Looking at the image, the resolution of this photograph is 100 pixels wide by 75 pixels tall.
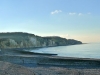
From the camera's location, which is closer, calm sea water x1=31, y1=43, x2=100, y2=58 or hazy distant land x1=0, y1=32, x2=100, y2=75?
hazy distant land x1=0, y1=32, x2=100, y2=75

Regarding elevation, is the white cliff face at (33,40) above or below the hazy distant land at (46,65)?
above

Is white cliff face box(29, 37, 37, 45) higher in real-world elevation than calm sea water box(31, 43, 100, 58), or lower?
higher

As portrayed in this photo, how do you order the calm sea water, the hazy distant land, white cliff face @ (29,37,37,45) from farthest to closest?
white cliff face @ (29,37,37,45) → the calm sea water → the hazy distant land

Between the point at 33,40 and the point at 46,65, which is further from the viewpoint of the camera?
the point at 33,40

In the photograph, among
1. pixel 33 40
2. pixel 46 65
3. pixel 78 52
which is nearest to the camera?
pixel 46 65

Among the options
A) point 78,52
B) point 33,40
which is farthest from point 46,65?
Result: point 33,40

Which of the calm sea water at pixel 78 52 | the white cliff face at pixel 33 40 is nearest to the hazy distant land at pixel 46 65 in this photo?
the calm sea water at pixel 78 52

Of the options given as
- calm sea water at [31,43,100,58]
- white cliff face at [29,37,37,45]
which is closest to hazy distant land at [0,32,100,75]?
calm sea water at [31,43,100,58]

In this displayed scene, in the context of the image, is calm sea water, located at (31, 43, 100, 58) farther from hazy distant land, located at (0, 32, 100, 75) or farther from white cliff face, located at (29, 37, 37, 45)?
white cliff face, located at (29, 37, 37, 45)

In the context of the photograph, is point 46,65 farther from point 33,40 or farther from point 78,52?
point 33,40

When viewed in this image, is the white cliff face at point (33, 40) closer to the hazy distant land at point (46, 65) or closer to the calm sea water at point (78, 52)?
the calm sea water at point (78, 52)

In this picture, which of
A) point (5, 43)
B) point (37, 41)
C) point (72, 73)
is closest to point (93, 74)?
point (72, 73)

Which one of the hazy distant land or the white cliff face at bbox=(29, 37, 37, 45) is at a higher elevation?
the white cliff face at bbox=(29, 37, 37, 45)

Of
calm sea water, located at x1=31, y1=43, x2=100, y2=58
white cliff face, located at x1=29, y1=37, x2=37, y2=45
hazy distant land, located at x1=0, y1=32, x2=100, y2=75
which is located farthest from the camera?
white cliff face, located at x1=29, y1=37, x2=37, y2=45
